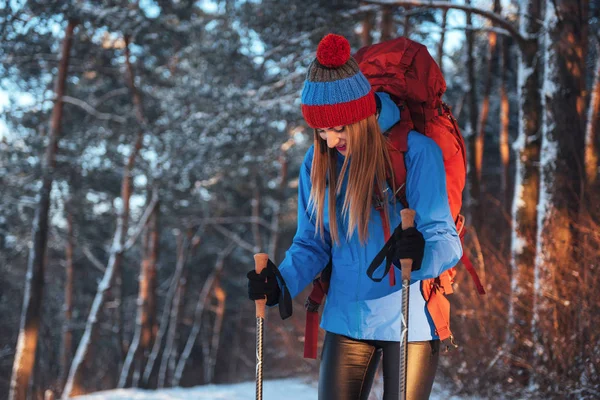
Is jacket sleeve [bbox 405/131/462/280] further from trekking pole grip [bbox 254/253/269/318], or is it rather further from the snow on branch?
the snow on branch

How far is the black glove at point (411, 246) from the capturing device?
A: 2.04m

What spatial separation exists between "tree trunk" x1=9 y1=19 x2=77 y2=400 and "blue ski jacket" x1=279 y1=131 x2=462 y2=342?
11043 millimetres

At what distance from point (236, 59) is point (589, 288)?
10232mm

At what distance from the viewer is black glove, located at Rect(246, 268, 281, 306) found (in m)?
2.36

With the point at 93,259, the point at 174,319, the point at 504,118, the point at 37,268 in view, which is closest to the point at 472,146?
the point at 504,118

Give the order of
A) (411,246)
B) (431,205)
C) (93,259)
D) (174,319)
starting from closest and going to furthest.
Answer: (411,246), (431,205), (93,259), (174,319)

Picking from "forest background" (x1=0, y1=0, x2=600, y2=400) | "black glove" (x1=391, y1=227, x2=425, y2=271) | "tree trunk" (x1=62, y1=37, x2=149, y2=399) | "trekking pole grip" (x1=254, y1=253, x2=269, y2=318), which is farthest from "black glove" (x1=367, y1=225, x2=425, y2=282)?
"tree trunk" (x1=62, y1=37, x2=149, y2=399)

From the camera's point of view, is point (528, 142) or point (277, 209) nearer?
point (528, 142)

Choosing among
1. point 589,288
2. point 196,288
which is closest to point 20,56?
point 589,288

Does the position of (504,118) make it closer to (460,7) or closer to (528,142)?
(528,142)

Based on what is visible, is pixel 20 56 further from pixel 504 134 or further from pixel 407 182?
pixel 407 182

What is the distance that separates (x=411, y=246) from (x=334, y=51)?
68 centimetres

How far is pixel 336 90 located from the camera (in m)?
2.31

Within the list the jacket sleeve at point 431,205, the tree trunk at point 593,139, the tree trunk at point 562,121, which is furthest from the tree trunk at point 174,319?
the jacket sleeve at point 431,205
